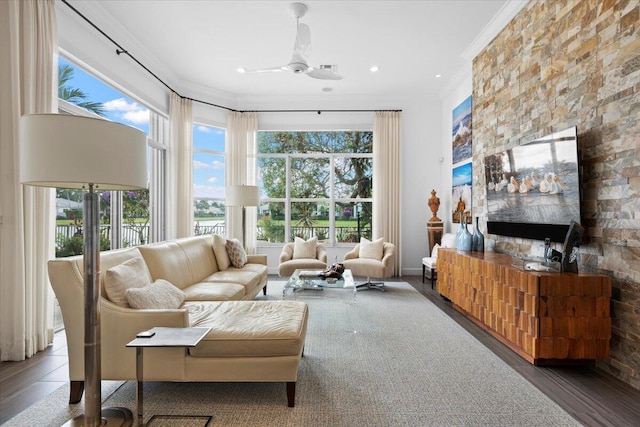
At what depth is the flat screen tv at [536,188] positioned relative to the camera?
2791mm

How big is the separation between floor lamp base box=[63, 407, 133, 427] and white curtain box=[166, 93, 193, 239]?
393 centimetres

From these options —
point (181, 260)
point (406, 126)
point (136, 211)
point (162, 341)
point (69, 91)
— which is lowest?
point (162, 341)

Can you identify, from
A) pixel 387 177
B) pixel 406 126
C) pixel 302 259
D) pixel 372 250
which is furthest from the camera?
pixel 406 126

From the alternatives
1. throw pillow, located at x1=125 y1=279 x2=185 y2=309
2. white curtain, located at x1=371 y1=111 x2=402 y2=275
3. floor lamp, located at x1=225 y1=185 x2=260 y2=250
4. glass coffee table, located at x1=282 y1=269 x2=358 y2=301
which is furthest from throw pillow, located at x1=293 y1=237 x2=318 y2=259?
throw pillow, located at x1=125 y1=279 x2=185 y2=309

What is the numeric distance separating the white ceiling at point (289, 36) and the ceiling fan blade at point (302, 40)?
0.90 feet

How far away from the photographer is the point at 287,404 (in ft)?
6.75

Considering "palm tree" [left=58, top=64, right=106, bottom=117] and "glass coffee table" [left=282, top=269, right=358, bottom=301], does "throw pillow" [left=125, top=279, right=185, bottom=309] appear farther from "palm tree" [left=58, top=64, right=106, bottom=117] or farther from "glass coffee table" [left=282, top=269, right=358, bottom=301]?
"palm tree" [left=58, top=64, right=106, bottom=117]

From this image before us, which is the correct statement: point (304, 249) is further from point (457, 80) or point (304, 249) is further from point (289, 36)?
point (457, 80)

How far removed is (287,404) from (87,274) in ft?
4.31

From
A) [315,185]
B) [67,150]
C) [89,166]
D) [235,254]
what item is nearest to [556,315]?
[89,166]

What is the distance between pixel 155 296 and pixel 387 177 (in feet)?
16.1

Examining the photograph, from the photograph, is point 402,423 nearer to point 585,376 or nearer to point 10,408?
point 585,376

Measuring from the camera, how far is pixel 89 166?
1599 mm

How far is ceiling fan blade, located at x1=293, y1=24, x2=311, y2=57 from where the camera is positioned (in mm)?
3674
